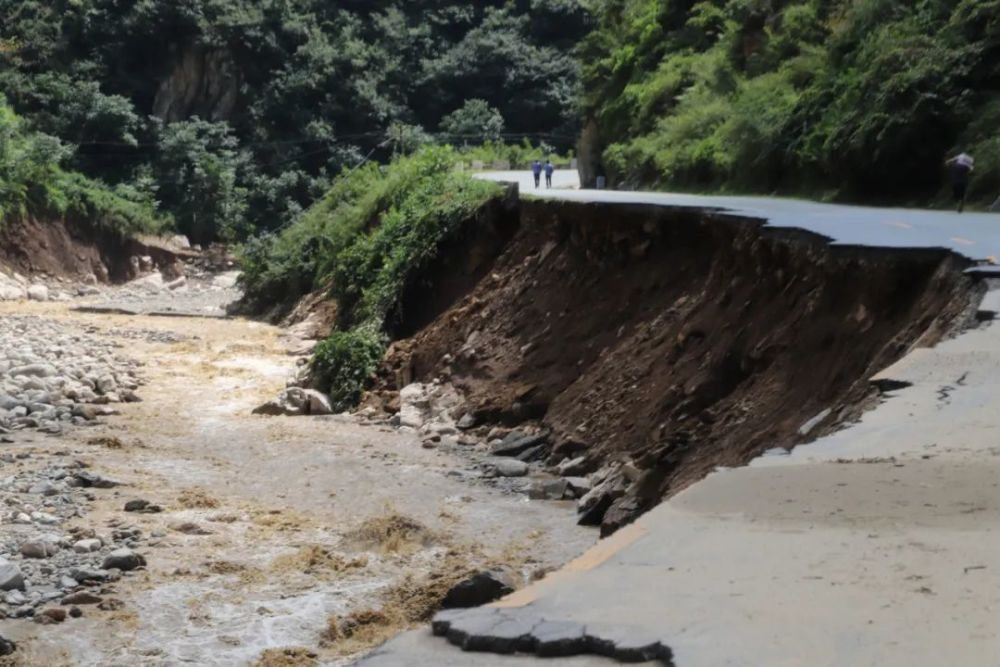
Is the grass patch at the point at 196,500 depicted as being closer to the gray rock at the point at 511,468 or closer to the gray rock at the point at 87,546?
the gray rock at the point at 87,546

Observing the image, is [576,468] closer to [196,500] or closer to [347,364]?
[196,500]

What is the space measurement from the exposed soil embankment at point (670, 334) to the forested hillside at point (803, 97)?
499 centimetres

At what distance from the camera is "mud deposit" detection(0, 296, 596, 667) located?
9914mm

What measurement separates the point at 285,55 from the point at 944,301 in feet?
161

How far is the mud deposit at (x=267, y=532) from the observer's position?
32.5 feet

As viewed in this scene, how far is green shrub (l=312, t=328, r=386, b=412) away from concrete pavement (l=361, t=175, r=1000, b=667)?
14633 millimetres

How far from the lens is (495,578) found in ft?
25.3

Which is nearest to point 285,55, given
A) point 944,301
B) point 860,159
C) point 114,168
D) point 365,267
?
point 114,168

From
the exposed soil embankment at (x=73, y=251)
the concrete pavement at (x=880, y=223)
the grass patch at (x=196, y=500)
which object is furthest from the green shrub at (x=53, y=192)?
the grass patch at (x=196, y=500)

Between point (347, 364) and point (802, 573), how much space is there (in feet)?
57.1

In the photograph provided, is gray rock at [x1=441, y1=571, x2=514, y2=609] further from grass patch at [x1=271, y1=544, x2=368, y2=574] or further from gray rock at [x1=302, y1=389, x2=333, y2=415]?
gray rock at [x1=302, y1=389, x2=333, y2=415]

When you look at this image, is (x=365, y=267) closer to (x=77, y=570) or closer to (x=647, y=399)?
(x=647, y=399)

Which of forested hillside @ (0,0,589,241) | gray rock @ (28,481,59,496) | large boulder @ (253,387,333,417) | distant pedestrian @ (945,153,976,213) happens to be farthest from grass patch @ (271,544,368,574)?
forested hillside @ (0,0,589,241)

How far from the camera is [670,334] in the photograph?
1619cm
